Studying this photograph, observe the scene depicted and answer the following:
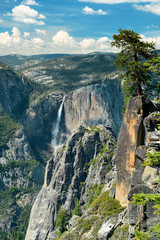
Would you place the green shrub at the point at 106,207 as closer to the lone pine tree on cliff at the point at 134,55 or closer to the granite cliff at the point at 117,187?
the granite cliff at the point at 117,187

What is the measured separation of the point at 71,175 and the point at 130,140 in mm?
64314

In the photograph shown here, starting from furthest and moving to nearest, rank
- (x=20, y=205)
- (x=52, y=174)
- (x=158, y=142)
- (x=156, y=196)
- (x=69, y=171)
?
(x=20, y=205), (x=52, y=174), (x=69, y=171), (x=158, y=142), (x=156, y=196)

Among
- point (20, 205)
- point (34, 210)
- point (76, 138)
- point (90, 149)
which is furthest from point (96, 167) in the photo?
point (20, 205)

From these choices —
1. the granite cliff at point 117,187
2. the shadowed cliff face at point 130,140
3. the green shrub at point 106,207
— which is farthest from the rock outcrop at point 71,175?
the shadowed cliff face at point 130,140

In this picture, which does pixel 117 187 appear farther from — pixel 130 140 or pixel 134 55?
pixel 134 55

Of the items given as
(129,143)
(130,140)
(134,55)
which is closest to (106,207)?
(129,143)

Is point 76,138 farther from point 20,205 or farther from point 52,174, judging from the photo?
point 20,205

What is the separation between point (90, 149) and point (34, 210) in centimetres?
3359

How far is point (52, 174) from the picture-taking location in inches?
3976

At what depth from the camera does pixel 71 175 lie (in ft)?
307

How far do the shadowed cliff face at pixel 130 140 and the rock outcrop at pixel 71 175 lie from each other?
4859cm

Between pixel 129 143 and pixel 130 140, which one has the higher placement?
pixel 130 140

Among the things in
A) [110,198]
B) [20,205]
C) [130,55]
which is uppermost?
[130,55]

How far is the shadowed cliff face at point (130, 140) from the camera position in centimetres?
3139
